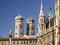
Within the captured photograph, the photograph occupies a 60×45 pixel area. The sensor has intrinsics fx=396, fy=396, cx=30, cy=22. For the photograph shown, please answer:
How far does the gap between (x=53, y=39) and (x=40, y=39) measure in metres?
29.5

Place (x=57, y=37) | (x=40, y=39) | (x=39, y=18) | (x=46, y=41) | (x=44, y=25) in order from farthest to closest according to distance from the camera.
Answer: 1. (x=39, y=18)
2. (x=44, y=25)
3. (x=40, y=39)
4. (x=46, y=41)
5. (x=57, y=37)

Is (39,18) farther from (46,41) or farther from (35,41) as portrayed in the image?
(46,41)

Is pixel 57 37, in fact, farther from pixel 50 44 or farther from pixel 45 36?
pixel 45 36

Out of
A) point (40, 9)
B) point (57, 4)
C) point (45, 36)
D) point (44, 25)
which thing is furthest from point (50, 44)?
point (40, 9)

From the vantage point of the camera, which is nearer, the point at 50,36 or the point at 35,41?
the point at 50,36

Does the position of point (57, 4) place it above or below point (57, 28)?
above

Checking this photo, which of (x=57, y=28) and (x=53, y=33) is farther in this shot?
(x=53, y=33)

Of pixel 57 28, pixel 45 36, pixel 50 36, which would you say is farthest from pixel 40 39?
pixel 57 28

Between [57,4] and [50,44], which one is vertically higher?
[57,4]

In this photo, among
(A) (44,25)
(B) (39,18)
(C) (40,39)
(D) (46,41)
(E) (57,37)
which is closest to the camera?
(E) (57,37)

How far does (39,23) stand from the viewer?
183875mm

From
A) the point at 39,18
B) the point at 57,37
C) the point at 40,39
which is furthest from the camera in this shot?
the point at 39,18

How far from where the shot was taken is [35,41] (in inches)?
7800

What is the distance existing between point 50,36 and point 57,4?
919 inches
